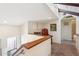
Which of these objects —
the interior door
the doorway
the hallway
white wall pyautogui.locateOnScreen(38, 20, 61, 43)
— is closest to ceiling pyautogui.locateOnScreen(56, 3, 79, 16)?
the doorway

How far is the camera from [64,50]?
7.02 feet

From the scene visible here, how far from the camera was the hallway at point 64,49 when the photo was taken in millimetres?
2096

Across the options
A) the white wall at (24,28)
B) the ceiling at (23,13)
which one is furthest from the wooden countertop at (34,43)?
the ceiling at (23,13)

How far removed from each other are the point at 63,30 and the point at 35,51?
2.08ft

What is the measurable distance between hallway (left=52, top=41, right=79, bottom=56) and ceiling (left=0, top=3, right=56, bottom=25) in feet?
1.72

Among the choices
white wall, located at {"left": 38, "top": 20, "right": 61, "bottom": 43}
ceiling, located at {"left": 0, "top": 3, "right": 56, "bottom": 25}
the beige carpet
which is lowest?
the beige carpet

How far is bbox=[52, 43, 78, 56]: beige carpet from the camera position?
6.88 ft

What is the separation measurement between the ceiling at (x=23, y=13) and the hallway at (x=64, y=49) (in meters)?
0.52

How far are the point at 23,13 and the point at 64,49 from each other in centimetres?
97

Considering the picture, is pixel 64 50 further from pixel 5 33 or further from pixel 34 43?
pixel 5 33

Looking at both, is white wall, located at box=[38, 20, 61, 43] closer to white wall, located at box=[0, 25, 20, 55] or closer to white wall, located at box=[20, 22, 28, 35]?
white wall, located at box=[20, 22, 28, 35]

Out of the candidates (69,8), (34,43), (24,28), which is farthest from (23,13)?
(69,8)

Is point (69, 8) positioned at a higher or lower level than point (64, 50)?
higher

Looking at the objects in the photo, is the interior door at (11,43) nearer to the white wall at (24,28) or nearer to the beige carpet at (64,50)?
the white wall at (24,28)
